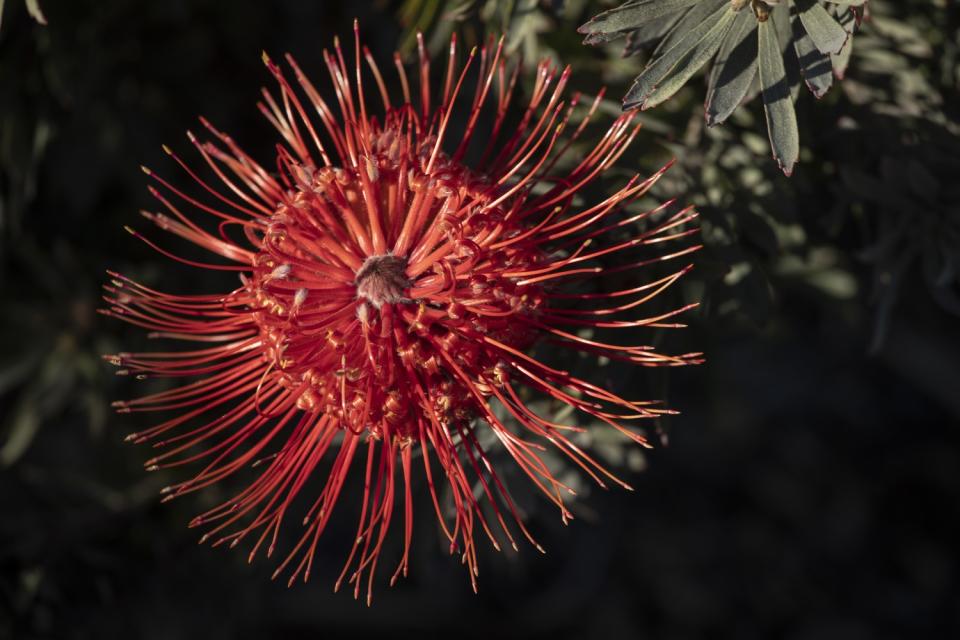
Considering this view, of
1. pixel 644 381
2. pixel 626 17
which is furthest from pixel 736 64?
pixel 644 381

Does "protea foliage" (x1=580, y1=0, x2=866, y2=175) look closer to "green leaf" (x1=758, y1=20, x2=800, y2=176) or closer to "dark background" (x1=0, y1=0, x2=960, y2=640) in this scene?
"green leaf" (x1=758, y1=20, x2=800, y2=176)

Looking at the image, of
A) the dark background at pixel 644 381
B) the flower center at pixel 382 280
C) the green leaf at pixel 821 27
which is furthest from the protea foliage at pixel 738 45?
the flower center at pixel 382 280

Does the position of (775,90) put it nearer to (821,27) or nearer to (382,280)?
(821,27)

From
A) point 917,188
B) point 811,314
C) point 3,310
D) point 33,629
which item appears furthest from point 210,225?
point 811,314

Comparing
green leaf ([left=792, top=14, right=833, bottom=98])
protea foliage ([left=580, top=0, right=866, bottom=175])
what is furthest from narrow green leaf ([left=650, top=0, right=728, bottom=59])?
green leaf ([left=792, top=14, right=833, bottom=98])

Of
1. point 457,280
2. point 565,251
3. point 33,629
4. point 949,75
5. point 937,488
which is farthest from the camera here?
point 937,488

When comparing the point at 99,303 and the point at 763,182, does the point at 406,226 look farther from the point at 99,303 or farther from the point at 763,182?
the point at 99,303

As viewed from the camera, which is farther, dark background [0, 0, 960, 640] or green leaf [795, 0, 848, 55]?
dark background [0, 0, 960, 640]
